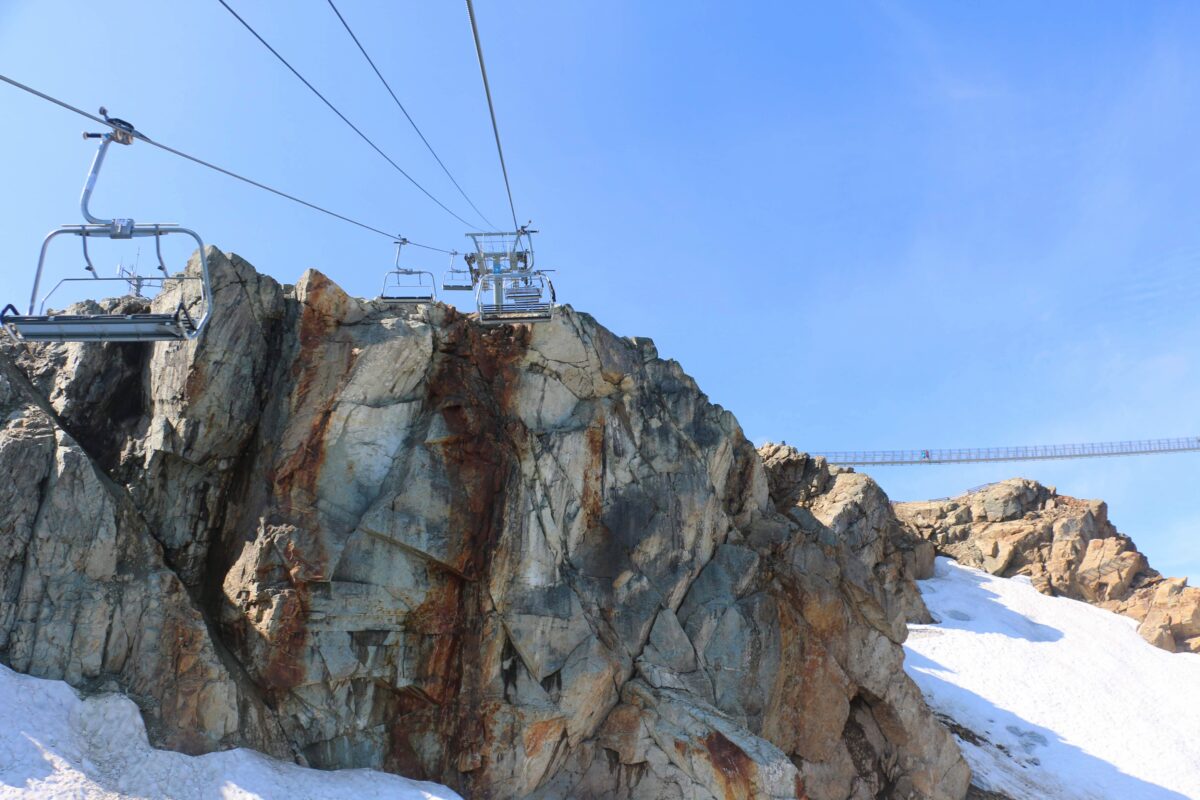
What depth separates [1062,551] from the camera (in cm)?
6738

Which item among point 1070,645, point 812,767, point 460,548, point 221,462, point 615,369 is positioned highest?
point 615,369

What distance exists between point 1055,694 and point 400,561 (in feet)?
141

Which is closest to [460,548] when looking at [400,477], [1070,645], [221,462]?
[400,477]

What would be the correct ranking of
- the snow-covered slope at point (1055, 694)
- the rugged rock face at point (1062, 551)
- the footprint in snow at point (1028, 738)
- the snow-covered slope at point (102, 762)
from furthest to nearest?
the rugged rock face at point (1062, 551) < the footprint in snow at point (1028, 738) < the snow-covered slope at point (1055, 694) < the snow-covered slope at point (102, 762)

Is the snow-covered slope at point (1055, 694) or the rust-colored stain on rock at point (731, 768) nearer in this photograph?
the rust-colored stain on rock at point (731, 768)

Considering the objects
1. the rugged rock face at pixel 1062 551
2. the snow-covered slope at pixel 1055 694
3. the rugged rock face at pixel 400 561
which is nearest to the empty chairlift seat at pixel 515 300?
the rugged rock face at pixel 400 561

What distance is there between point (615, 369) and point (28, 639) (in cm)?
1975

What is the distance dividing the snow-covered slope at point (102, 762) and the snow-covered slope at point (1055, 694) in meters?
31.8

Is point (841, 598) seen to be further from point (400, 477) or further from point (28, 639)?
point (28, 639)

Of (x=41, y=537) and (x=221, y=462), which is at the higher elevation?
(x=221, y=462)

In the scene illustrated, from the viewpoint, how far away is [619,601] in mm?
27906

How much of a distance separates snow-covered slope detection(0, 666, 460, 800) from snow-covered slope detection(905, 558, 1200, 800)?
31.8m

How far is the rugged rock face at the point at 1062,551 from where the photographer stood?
59688 millimetres

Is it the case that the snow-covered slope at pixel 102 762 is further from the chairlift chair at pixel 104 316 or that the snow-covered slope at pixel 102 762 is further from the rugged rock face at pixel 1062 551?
the rugged rock face at pixel 1062 551
